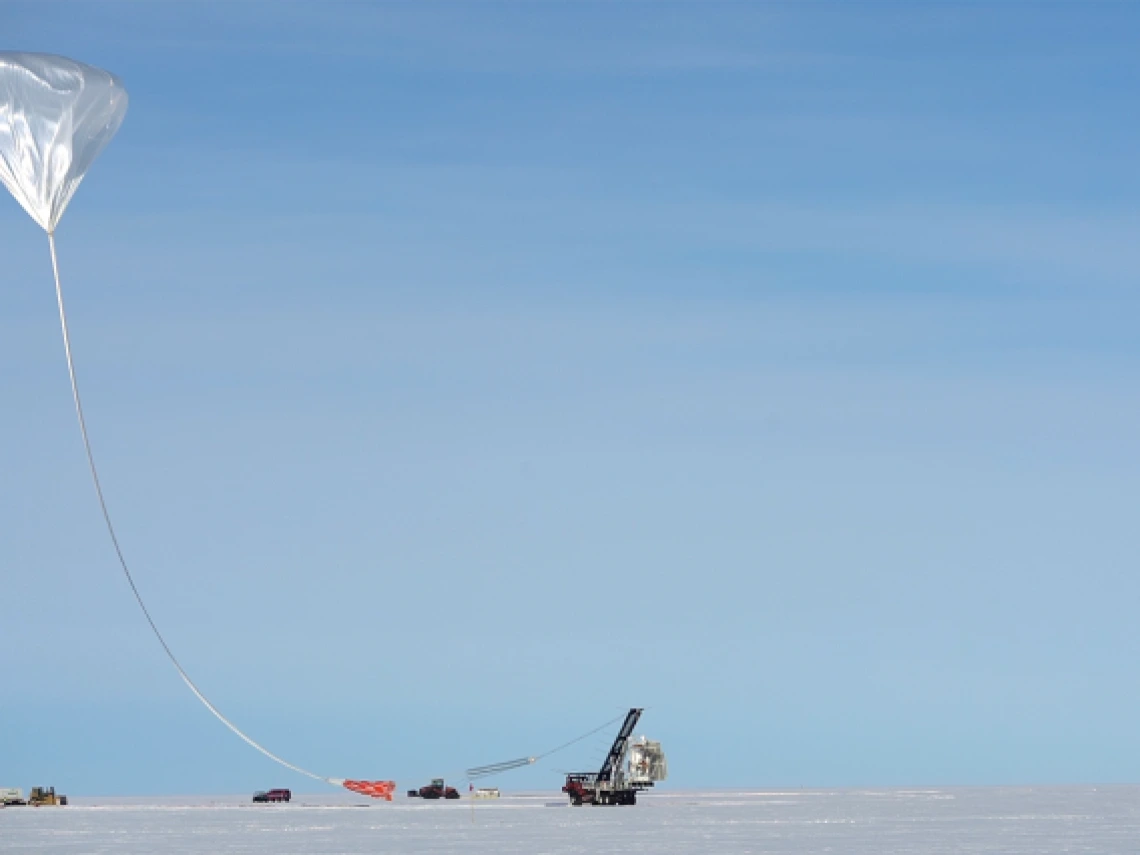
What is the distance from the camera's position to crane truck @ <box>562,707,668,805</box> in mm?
140500

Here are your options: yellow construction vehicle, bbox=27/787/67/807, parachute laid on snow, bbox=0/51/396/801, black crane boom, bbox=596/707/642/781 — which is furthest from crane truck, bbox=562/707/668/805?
parachute laid on snow, bbox=0/51/396/801

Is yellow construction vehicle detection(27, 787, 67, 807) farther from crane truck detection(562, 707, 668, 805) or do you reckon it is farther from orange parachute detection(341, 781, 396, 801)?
orange parachute detection(341, 781, 396, 801)

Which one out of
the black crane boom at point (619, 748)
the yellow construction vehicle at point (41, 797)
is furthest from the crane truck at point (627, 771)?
the yellow construction vehicle at point (41, 797)

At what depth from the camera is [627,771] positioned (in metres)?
143

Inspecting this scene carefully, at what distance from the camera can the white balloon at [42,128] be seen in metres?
41.0

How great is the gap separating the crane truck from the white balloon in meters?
104

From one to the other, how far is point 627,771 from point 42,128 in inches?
4238

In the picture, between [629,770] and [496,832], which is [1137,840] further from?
[629,770]

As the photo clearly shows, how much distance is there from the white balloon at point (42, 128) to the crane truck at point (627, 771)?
4092 inches

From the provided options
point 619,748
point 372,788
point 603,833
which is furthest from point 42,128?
point 619,748

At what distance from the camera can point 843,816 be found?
394 ft

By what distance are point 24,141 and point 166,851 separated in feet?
142

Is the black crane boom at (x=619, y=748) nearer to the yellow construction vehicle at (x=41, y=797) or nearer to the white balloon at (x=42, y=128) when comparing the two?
the yellow construction vehicle at (x=41, y=797)

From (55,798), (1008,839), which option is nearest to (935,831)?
(1008,839)
